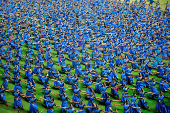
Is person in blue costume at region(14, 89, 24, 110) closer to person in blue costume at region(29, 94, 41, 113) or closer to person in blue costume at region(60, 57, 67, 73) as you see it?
person in blue costume at region(29, 94, 41, 113)

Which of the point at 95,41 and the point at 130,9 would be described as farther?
the point at 130,9

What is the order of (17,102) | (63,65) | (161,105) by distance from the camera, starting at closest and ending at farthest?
(161,105) → (17,102) → (63,65)

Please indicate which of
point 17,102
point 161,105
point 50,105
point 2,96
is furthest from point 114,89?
point 2,96

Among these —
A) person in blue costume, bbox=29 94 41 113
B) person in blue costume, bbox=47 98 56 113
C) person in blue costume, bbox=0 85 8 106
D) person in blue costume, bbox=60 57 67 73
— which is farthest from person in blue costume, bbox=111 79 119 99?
person in blue costume, bbox=0 85 8 106

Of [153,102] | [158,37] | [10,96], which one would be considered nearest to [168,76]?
[153,102]

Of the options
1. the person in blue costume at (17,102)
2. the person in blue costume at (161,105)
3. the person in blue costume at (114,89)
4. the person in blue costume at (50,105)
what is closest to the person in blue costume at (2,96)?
the person in blue costume at (17,102)

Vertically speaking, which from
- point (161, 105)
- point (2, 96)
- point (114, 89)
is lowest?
point (161, 105)

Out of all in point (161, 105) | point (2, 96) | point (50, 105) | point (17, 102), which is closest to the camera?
point (50, 105)

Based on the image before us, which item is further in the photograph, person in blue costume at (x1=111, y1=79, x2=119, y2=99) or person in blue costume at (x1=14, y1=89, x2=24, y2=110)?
person in blue costume at (x1=111, y1=79, x2=119, y2=99)

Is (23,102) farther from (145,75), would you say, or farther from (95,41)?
(95,41)

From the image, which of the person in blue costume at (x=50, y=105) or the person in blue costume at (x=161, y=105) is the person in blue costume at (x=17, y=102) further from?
the person in blue costume at (x=161, y=105)

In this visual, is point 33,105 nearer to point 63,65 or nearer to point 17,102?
point 17,102
